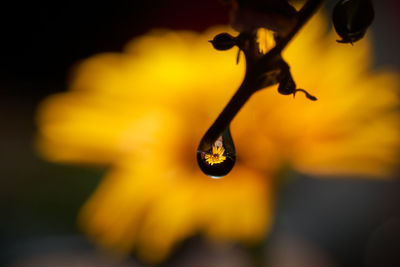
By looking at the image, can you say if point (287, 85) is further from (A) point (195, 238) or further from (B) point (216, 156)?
(A) point (195, 238)

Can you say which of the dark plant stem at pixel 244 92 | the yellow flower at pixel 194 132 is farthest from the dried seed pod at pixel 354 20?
the yellow flower at pixel 194 132

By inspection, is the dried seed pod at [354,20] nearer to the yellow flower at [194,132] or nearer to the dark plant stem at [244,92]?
the dark plant stem at [244,92]

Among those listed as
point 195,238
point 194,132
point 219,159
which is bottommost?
point 195,238

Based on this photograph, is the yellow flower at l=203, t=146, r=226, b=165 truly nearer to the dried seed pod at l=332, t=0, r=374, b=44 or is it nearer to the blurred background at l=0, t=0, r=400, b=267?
the dried seed pod at l=332, t=0, r=374, b=44

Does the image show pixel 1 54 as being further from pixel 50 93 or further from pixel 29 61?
pixel 50 93

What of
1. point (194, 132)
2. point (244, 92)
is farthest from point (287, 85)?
point (194, 132)

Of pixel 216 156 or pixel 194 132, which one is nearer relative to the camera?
Answer: pixel 216 156

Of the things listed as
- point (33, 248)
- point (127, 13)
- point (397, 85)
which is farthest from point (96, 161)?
point (397, 85)

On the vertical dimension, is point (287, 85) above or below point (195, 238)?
above
